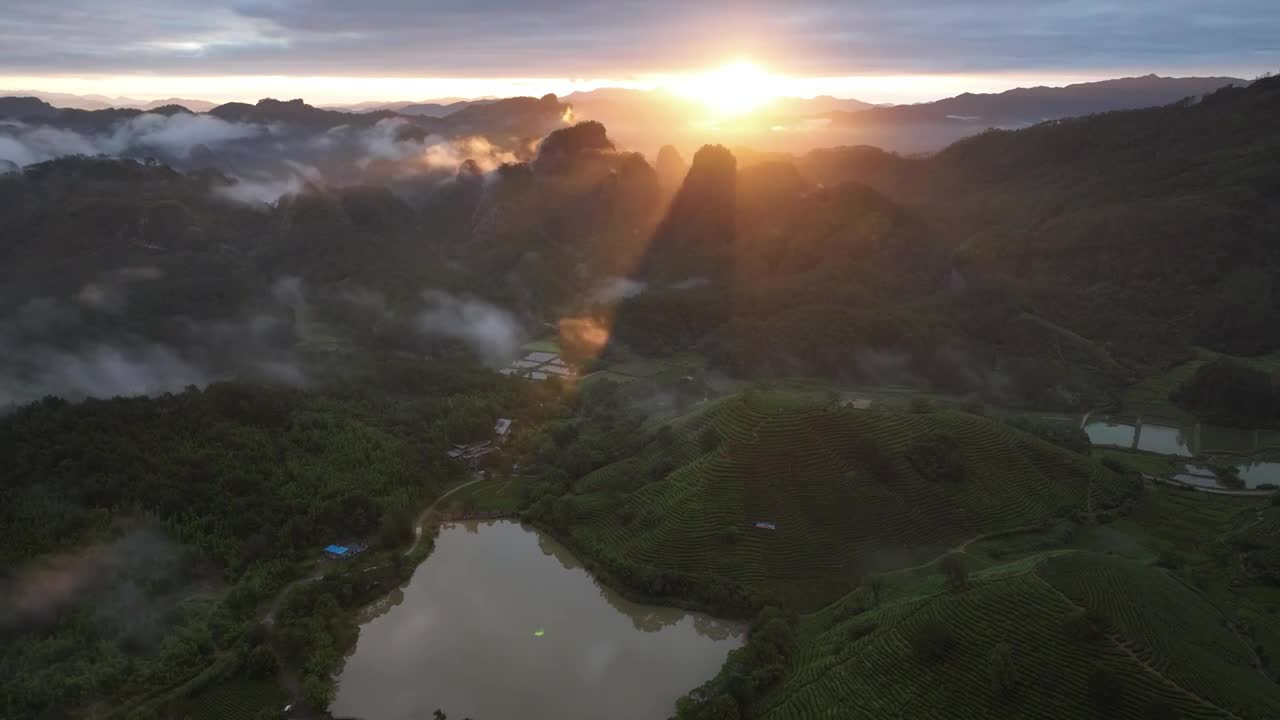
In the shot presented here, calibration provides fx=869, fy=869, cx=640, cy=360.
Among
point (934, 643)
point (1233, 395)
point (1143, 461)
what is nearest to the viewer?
point (934, 643)

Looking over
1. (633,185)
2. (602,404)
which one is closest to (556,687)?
(602,404)

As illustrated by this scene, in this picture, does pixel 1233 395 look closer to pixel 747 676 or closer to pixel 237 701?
pixel 747 676

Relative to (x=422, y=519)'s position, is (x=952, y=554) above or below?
above

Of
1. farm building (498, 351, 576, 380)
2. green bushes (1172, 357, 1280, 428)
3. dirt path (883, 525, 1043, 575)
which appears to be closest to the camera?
dirt path (883, 525, 1043, 575)

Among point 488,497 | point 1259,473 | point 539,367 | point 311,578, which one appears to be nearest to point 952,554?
point 488,497

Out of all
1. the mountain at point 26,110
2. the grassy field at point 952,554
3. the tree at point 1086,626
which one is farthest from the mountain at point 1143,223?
the mountain at point 26,110

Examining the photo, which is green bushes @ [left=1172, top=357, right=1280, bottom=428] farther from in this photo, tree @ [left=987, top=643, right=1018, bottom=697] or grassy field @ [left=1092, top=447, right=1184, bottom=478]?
tree @ [left=987, top=643, right=1018, bottom=697]

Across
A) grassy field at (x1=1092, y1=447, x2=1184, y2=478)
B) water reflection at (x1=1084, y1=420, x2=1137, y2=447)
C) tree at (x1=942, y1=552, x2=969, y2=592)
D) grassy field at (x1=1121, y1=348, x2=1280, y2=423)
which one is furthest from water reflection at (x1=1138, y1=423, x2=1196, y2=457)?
tree at (x1=942, y1=552, x2=969, y2=592)
